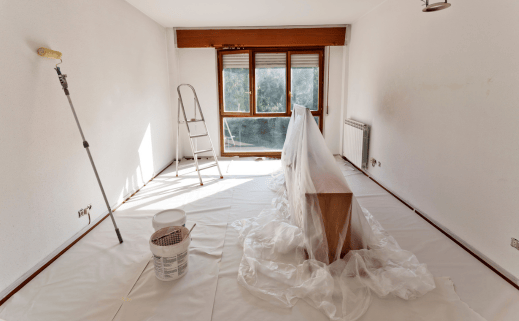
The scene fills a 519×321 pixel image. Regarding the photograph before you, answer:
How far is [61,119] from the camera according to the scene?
2498 mm

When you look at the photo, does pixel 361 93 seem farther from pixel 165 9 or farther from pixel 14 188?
pixel 14 188

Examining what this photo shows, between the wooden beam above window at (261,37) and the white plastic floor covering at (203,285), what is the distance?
10.6ft

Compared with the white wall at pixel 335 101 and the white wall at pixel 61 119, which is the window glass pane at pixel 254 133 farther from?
the white wall at pixel 61 119

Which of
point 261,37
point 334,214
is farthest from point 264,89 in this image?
point 334,214

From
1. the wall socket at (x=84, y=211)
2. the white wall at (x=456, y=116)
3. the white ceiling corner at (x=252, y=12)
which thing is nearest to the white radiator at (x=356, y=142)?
the white wall at (x=456, y=116)

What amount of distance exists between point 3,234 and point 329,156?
7.67 ft

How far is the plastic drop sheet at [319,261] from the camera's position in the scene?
6.11ft

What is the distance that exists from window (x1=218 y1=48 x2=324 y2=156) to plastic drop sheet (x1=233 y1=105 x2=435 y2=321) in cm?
299

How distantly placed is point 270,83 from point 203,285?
4232 mm

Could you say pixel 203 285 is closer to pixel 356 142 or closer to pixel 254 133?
pixel 356 142

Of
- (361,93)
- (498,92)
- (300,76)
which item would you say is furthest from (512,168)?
(300,76)

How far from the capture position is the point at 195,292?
6.45 ft

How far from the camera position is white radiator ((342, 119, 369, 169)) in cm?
441

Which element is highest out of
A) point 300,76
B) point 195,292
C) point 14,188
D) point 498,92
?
point 300,76
